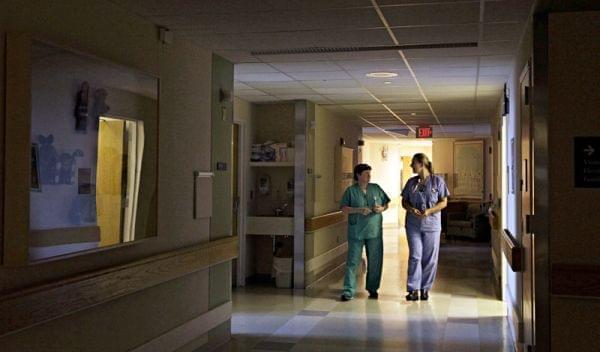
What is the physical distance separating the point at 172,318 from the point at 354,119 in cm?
673

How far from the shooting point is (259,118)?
8.60 metres

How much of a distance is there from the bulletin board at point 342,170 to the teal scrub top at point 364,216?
2.65 metres

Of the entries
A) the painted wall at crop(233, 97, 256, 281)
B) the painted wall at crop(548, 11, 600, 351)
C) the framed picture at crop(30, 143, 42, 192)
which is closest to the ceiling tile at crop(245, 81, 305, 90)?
the painted wall at crop(233, 97, 256, 281)

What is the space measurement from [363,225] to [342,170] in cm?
325

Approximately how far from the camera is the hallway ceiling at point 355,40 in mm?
3771

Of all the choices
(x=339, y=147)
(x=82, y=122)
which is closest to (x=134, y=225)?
(x=82, y=122)

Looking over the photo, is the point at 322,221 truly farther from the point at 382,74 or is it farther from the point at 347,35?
the point at 347,35

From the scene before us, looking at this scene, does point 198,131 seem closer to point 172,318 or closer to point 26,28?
point 172,318

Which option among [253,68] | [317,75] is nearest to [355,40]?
[253,68]

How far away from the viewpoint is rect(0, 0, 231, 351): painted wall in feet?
9.89

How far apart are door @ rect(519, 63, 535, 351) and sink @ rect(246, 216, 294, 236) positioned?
388cm

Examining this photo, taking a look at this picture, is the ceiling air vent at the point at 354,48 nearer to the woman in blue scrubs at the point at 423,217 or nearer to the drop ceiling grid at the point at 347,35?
the drop ceiling grid at the point at 347,35

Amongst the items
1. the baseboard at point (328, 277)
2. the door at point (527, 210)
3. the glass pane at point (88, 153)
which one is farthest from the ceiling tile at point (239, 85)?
the door at point (527, 210)

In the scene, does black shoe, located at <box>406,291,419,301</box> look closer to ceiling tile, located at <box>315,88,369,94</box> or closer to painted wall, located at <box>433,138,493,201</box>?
ceiling tile, located at <box>315,88,369,94</box>
